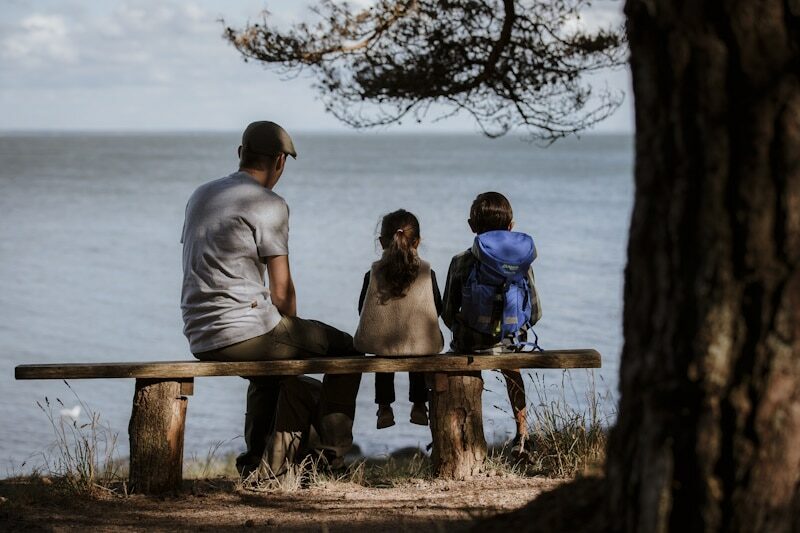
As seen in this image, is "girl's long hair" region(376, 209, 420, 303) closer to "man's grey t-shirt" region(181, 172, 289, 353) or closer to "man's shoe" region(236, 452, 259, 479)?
"man's grey t-shirt" region(181, 172, 289, 353)

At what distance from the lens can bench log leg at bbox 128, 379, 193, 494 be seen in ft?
14.3

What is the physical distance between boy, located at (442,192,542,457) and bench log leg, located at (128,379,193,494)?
126 centimetres

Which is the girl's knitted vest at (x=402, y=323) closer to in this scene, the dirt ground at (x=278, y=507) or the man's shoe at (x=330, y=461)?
the man's shoe at (x=330, y=461)

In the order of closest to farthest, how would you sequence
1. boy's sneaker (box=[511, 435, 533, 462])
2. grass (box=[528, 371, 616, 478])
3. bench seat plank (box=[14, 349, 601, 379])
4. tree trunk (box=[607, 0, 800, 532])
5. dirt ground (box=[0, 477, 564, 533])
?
tree trunk (box=[607, 0, 800, 532])
dirt ground (box=[0, 477, 564, 533])
bench seat plank (box=[14, 349, 601, 379])
grass (box=[528, 371, 616, 478])
boy's sneaker (box=[511, 435, 533, 462])

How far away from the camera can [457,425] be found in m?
4.58

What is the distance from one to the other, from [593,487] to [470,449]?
1852mm

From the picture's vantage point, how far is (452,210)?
33250 millimetres

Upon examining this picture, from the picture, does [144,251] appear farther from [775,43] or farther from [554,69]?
[775,43]

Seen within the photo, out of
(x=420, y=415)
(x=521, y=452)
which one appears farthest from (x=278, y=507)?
(x=521, y=452)

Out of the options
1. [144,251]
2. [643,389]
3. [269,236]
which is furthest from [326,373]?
[144,251]

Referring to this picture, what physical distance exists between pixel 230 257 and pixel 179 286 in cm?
1499

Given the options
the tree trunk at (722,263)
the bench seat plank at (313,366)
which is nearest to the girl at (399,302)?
the bench seat plank at (313,366)

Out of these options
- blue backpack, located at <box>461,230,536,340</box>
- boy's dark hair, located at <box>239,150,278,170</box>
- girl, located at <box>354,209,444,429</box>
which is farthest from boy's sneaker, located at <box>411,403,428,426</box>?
boy's dark hair, located at <box>239,150,278,170</box>

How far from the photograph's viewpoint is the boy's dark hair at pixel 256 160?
4.48 metres
